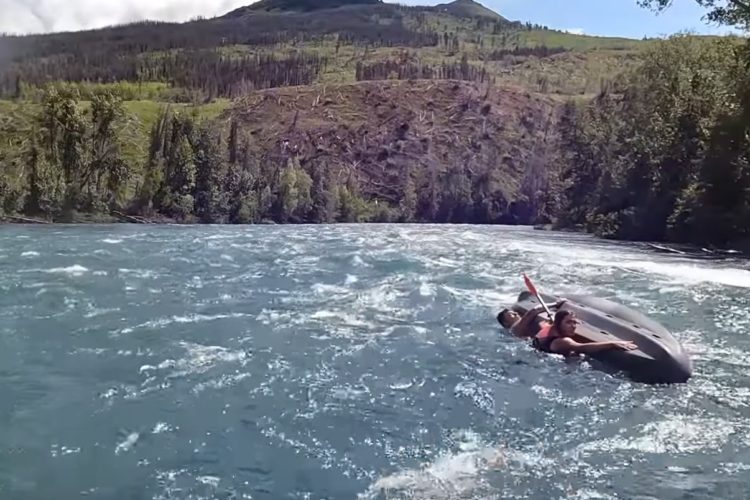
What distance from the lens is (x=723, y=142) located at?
48.1 m

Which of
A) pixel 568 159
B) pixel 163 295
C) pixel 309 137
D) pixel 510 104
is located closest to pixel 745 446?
pixel 163 295

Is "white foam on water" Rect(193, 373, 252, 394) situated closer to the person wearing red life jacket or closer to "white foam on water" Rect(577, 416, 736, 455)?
"white foam on water" Rect(577, 416, 736, 455)

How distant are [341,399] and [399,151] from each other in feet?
455

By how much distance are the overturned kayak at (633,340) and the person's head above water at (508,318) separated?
1316 millimetres

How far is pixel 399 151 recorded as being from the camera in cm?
15138

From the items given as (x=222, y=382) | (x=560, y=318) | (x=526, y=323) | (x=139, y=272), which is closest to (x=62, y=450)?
(x=222, y=382)

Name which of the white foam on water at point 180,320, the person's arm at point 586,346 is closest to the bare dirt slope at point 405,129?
the white foam on water at point 180,320

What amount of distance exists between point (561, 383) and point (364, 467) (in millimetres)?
5943

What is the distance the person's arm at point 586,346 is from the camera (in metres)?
→ 16.6

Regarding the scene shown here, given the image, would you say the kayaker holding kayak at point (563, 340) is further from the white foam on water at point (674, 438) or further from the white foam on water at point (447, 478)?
the white foam on water at point (447, 478)

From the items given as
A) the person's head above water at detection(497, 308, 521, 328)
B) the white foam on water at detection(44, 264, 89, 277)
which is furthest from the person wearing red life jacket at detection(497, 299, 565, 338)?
the white foam on water at detection(44, 264, 89, 277)

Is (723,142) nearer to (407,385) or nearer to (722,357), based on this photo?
(722,357)

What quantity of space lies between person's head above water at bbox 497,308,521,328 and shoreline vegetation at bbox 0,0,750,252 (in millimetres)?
13995

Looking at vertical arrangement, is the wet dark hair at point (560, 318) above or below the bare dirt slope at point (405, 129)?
below
